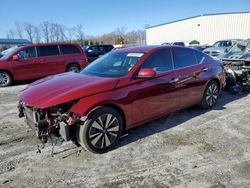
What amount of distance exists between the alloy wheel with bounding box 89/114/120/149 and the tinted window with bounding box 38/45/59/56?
807cm

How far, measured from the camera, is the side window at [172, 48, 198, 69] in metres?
4.92

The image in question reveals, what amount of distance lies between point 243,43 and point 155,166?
7.39 m

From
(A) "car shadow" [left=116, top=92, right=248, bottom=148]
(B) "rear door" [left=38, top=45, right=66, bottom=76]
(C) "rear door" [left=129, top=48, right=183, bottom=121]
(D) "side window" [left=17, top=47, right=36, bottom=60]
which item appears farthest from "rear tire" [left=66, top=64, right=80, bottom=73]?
(C) "rear door" [left=129, top=48, right=183, bottom=121]

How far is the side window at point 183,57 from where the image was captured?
4.92 m

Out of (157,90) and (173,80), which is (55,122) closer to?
(157,90)

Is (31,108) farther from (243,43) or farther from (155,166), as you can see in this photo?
(243,43)

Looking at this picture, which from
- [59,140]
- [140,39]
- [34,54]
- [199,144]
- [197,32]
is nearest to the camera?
[59,140]

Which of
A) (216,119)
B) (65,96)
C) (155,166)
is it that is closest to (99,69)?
(65,96)

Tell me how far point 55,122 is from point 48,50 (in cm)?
822

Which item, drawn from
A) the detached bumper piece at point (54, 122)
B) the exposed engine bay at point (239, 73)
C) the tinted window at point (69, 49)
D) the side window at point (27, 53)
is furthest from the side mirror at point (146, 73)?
the tinted window at point (69, 49)

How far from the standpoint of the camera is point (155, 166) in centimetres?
340

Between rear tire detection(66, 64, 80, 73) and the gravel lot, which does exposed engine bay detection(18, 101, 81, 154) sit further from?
rear tire detection(66, 64, 80, 73)

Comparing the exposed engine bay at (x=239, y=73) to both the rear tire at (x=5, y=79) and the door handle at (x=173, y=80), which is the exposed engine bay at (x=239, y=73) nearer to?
the door handle at (x=173, y=80)

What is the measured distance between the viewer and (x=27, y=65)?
1023cm
